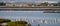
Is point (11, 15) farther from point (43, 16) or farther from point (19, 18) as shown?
point (43, 16)

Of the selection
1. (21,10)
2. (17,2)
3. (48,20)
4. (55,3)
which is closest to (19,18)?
(21,10)

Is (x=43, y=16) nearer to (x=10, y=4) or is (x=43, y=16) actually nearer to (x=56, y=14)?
(x=56, y=14)

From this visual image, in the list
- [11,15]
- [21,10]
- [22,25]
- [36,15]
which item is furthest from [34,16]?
[22,25]

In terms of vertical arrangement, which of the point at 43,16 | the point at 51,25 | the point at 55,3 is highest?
the point at 55,3

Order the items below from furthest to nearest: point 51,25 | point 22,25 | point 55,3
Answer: point 51,25 < point 55,3 < point 22,25

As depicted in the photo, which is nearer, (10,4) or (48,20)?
(10,4)

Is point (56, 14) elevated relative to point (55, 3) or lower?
lower

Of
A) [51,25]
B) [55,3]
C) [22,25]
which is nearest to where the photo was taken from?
[22,25]
